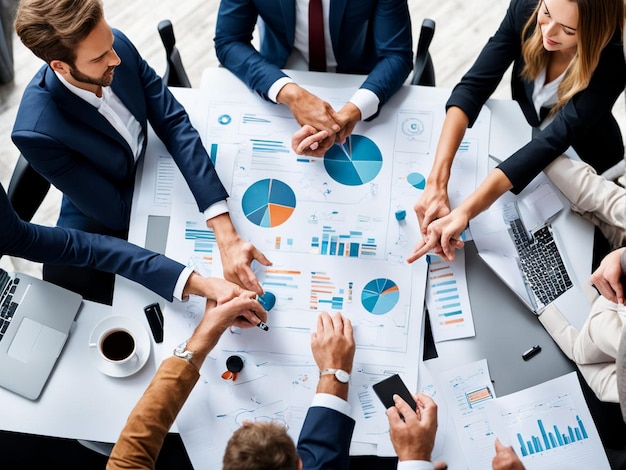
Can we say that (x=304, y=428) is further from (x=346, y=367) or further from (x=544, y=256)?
(x=544, y=256)

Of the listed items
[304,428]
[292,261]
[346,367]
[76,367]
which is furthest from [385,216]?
[76,367]

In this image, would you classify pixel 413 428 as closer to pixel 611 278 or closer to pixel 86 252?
pixel 611 278

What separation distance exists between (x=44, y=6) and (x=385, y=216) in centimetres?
115

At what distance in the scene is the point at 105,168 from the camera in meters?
2.01

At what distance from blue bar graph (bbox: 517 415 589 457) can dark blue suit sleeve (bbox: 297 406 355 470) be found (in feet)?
1.67

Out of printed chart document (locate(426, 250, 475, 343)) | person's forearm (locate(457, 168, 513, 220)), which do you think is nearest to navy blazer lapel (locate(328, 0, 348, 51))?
person's forearm (locate(457, 168, 513, 220))

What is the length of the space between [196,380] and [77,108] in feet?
2.90

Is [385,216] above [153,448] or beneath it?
above

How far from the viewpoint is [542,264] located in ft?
6.25

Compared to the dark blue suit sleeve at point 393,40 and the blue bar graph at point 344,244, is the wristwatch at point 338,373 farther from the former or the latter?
the dark blue suit sleeve at point 393,40

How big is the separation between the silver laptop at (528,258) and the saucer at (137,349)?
105 centimetres

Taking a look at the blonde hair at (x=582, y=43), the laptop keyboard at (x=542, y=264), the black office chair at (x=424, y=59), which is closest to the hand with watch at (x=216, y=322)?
the laptop keyboard at (x=542, y=264)

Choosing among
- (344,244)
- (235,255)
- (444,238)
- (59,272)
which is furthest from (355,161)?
(59,272)

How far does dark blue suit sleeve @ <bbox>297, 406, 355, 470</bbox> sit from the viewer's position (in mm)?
1681
